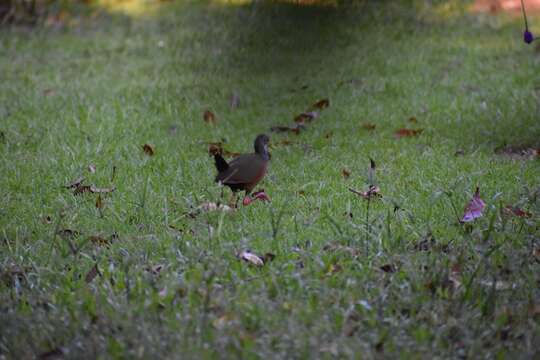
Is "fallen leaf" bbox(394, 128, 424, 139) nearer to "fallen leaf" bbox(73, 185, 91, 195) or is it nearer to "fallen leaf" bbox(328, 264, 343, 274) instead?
"fallen leaf" bbox(73, 185, 91, 195)

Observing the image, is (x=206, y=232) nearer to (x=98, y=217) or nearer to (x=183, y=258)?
(x=183, y=258)

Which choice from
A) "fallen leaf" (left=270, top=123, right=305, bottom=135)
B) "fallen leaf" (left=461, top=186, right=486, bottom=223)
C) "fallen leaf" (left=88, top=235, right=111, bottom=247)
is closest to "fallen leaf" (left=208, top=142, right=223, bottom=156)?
"fallen leaf" (left=270, top=123, right=305, bottom=135)

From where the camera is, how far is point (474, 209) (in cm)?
410

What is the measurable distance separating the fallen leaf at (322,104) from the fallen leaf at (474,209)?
8.62ft

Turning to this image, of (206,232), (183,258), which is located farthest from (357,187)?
(183,258)

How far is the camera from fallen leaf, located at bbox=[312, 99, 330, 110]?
21.7ft

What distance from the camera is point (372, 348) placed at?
290cm

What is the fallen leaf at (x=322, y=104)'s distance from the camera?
6.61 m

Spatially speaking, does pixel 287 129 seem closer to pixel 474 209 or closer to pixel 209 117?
pixel 209 117

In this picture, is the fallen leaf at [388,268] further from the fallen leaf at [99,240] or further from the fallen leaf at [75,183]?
the fallen leaf at [75,183]

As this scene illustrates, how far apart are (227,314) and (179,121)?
139 inches

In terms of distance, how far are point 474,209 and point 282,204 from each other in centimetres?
109

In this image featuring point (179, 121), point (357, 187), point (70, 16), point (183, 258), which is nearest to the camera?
point (183, 258)

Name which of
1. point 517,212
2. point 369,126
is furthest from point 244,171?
point 369,126
